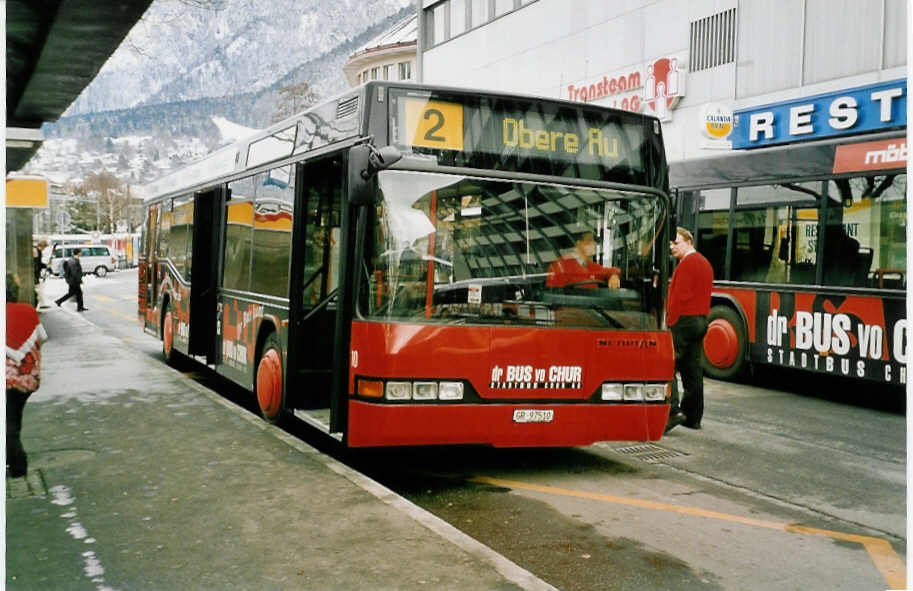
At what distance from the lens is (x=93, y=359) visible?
44.7ft

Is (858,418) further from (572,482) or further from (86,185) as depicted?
(86,185)

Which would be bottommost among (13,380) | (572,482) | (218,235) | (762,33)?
(572,482)

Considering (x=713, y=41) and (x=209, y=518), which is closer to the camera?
(x=209, y=518)

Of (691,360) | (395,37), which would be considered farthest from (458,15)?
(395,37)

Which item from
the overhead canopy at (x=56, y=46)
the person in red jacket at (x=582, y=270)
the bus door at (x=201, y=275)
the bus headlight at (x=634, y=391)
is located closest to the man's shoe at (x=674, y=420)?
the bus headlight at (x=634, y=391)

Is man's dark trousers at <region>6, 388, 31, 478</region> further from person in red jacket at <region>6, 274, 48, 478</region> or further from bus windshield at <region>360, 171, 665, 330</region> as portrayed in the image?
bus windshield at <region>360, 171, 665, 330</region>

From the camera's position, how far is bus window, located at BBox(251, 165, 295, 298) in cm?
826

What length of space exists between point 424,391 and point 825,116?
1353 centimetres

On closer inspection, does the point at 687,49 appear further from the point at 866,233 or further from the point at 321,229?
the point at 321,229

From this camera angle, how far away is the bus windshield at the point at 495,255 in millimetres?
6344

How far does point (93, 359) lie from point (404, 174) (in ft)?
29.7

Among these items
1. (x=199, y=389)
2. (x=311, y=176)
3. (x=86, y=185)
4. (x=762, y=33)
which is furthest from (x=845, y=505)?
(x=86, y=185)

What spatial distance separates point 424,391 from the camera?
6.34 metres

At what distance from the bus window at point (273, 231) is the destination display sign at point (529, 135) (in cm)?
206
